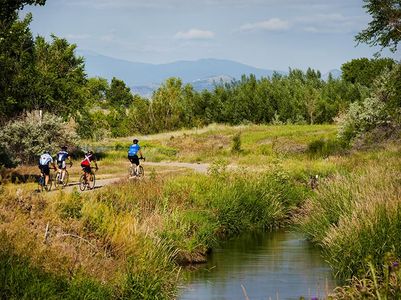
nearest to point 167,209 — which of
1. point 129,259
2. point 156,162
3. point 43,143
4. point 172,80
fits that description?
point 129,259

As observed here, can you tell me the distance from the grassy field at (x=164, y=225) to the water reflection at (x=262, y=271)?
585 millimetres

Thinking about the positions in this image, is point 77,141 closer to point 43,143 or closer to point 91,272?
point 43,143

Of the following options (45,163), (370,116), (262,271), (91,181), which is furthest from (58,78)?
(262,271)

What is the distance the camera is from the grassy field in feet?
44.6

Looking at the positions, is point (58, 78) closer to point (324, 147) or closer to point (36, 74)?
point (36, 74)

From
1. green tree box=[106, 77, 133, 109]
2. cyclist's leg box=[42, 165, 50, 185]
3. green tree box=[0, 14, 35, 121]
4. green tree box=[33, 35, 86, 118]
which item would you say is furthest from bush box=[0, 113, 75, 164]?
green tree box=[106, 77, 133, 109]

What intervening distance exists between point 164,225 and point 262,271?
3.12m

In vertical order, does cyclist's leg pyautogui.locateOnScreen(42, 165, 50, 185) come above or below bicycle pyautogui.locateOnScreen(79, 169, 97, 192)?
above

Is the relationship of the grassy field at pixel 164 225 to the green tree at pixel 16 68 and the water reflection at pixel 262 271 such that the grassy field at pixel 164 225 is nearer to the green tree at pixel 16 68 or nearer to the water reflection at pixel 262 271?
the water reflection at pixel 262 271

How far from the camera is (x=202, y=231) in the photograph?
22.8 m

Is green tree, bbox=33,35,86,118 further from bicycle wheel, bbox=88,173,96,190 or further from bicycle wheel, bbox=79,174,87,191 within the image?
bicycle wheel, bbox=79,174,87,191

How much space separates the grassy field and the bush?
736 inches

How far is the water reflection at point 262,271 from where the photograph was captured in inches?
701

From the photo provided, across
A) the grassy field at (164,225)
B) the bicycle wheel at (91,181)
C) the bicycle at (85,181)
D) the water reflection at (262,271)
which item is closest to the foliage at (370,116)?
the grassy field at (164,225)
